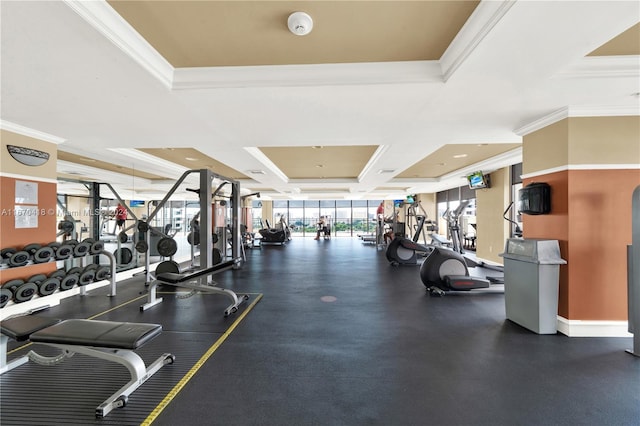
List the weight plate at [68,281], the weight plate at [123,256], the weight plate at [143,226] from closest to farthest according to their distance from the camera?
the weight plate at [68,281]
the weight plate at [143,226]
the weight plate at [123,256]

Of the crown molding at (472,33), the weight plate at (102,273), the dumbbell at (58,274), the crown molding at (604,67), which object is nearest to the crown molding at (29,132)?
the dumbbell at (58,274)

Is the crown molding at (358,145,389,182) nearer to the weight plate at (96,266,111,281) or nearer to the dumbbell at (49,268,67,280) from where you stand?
the weight plate at (96,266,111,281)

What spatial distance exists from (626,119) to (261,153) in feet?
15.2

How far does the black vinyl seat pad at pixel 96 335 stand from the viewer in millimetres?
1762

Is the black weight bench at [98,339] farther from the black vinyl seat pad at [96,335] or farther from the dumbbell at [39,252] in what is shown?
the dumbbell at [39,252]

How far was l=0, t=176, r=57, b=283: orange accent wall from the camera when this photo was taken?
3008 mm

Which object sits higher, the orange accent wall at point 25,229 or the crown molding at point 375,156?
the crown molding at point 375,156

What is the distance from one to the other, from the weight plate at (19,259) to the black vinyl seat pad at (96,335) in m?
1.67

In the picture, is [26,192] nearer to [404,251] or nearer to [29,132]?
[29,132]

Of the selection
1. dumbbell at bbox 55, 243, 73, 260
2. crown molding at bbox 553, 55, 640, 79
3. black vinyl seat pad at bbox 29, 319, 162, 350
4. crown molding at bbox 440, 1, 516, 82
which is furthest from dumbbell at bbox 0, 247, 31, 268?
crown molding at bbox 553, 55, 640, 79

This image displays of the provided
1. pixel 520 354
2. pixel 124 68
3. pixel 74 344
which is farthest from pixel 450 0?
Result: pixel 74 344

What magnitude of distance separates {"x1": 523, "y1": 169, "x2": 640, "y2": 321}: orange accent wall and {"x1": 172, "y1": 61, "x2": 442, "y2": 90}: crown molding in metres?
1.89

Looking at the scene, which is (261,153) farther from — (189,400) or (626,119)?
(626,119)

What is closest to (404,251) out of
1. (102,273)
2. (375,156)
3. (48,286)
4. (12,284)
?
(375,156)
